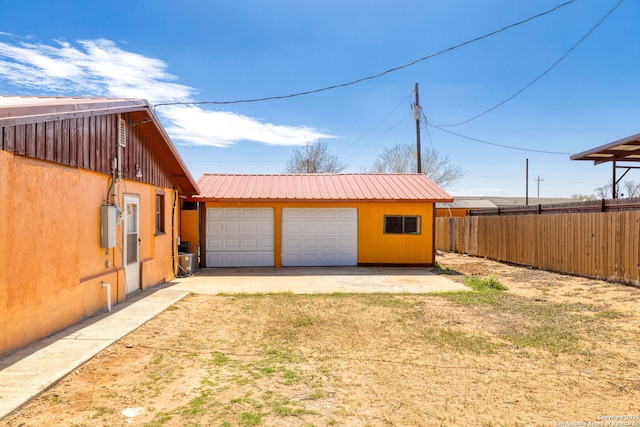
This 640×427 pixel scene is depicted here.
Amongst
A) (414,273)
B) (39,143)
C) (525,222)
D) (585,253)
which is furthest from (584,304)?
(39,143)

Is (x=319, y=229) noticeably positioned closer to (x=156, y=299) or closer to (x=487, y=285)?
(x=487, y=285)

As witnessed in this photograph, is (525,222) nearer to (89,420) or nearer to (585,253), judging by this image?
(585,253)

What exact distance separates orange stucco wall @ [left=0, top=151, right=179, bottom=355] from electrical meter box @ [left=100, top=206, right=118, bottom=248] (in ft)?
0.30

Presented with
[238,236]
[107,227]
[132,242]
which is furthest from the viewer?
[238,236]

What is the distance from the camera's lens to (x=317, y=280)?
12.3m

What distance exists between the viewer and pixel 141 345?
5797 millimetres

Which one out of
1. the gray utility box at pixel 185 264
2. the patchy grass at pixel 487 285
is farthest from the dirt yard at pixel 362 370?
the gray utility box at pixel 185 264

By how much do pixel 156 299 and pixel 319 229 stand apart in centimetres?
733

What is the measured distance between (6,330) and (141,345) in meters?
1.56

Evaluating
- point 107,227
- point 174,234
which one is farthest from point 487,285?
point 107,227

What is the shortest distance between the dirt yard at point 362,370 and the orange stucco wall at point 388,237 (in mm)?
6769

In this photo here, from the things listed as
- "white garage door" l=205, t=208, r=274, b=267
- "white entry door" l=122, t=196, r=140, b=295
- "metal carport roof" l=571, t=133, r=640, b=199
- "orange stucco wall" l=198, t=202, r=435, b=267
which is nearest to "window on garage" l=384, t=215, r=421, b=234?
"orange stucco wall" l=198, t=202, r=435, b=267

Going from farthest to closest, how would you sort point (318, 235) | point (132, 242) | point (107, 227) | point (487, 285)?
point (318, 235), point (487, 285), point (132, 242), point (107, 227)

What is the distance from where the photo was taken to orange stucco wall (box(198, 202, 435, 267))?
15.2 meters
